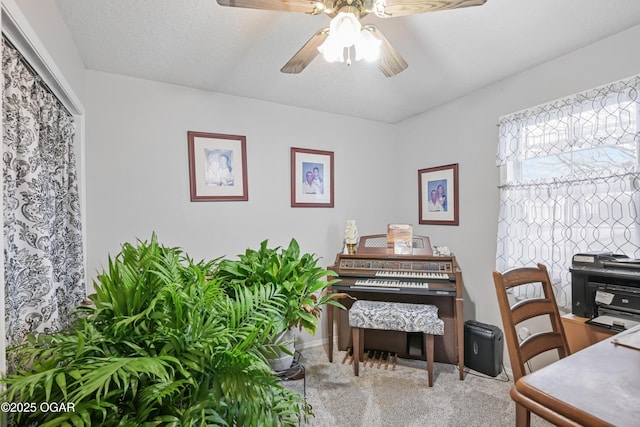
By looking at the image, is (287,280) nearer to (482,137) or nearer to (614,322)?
(614,322)

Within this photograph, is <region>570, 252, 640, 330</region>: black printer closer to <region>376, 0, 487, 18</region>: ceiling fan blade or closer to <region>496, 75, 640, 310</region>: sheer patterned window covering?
<region>496, 75, 640, 310</region>: sheer patterned window covering

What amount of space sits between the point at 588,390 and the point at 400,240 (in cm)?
A: 207

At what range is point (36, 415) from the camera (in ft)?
2.90

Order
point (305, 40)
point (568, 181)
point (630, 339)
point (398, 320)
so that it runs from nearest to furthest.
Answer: point (630, 339), point (305, 40), point (568, 181), point (398, 320)

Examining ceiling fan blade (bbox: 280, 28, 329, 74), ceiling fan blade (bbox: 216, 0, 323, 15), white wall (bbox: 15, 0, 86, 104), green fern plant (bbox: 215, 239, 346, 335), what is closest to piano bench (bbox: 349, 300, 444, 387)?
green fern plant (bbox: 215, 239, 346, 335)

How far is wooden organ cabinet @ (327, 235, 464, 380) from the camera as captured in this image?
2.48m

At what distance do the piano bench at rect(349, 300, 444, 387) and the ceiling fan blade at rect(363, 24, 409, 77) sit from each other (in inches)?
69.6

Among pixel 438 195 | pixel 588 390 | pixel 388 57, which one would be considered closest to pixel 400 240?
pixel 438 195

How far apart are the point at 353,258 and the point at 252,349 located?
5.90 feet

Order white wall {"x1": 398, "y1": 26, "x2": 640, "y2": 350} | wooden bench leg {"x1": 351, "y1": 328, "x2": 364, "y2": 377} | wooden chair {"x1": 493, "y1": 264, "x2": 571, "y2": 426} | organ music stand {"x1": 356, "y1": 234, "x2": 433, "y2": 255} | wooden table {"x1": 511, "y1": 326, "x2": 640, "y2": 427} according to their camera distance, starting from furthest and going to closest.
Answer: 1. organ music stand {"x1": 356, "y1": 234, "x2": 433, "y2": 255}
2. wooden bench leg {"x1": 351, "y1": 328, "x2": 364, "y2": 377}
3. white wall {"x1": 398, "y1": 26, "x2": 640, "y2": 350}
4. wooden chair {"x1": 493, "y1": 264, "x2": 571, "y2": 426}
5. wooden table {"x1": 511, "y1": 326, "x2": 640, "y2": 427}

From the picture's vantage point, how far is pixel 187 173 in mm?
2602

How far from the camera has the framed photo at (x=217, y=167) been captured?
262 centimetres

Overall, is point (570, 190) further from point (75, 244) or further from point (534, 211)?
point (75, 244)

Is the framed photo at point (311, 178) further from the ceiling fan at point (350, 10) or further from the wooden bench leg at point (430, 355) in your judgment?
the ceiling fan at point (350, 10)
